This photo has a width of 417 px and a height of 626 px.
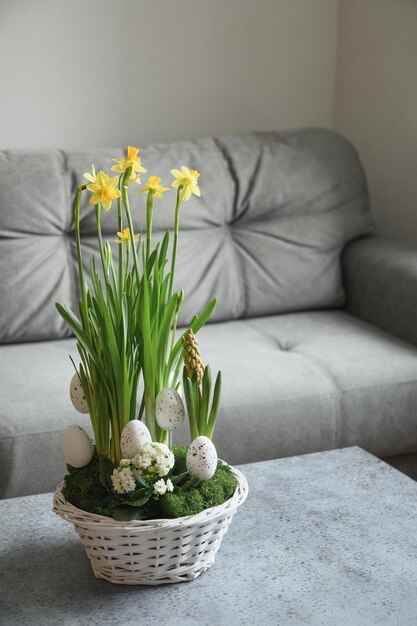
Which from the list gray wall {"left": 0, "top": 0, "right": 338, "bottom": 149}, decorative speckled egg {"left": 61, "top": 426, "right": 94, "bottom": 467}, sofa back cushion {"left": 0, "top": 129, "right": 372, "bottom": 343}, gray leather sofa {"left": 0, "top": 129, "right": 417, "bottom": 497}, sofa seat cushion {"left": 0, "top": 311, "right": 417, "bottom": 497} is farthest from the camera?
gray wall {"left": 0, "top": 0, "right": 338, "bottom": 149}

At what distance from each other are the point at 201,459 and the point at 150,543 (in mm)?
123

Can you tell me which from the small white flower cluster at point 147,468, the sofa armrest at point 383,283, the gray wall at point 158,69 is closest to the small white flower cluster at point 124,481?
the small white flower cluster at point 147,468

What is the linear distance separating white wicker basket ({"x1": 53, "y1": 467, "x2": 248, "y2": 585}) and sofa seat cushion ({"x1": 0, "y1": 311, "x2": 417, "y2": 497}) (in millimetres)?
578

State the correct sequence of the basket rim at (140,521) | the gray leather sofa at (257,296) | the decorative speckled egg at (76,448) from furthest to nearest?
the gray leather sofa at (257,296)
the decorative speckled egg at (76,448)
the basket rim at (140,521)

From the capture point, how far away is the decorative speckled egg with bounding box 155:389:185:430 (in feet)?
3.77

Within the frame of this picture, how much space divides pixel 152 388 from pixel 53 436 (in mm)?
619

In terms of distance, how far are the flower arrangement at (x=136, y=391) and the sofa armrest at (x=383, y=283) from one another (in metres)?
1.15

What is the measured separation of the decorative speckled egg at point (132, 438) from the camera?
1126 millimetres

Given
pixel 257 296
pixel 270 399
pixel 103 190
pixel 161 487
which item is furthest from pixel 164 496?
pixel 257 296

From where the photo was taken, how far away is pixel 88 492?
116 cm

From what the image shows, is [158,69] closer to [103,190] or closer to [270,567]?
[103,190]

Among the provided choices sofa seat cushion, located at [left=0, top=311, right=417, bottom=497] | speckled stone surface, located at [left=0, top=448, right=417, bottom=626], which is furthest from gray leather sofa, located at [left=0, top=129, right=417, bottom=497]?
speckled stone surface, located at [left=0, top=448, right=417, bottom=626]

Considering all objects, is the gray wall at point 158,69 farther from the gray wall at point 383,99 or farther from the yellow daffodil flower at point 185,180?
the yellow daffodil flower at point 185,180

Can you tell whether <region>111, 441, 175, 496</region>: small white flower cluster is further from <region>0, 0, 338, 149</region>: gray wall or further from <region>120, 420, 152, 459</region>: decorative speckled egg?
<region>0, 0, 338, 149</region>: gray wall
